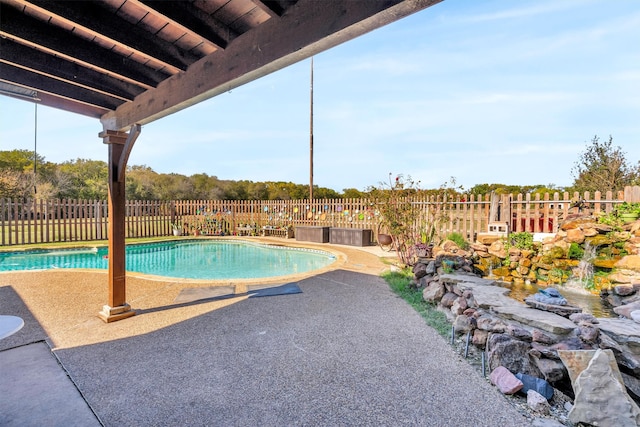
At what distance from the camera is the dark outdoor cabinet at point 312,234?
1144 centimetres

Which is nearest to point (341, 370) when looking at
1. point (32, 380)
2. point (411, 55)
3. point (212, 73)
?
point (32, 380)

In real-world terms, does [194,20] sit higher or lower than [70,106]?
higher

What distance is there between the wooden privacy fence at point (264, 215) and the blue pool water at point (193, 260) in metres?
2.25

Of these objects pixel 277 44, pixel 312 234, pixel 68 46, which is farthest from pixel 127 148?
pixel 312 234

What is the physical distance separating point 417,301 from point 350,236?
253 inches

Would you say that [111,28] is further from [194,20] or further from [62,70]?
[62,70]

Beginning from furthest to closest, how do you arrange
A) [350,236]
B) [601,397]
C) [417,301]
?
[350,236] < [417,301] < [601,397]

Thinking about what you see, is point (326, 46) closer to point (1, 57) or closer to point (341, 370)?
point (341, 370)

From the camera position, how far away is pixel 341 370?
7.85ft

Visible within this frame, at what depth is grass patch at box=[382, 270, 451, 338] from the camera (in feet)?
10.9

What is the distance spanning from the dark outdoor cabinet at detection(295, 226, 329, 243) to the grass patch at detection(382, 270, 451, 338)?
560 centimetres

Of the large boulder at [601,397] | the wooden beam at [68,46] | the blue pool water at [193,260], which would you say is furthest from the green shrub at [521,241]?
the wooden beam at [68,46]

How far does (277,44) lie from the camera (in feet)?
6.23

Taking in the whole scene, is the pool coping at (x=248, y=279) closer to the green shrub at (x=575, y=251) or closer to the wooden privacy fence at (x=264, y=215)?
the wooden privacy fence at (x=264, y=215)
